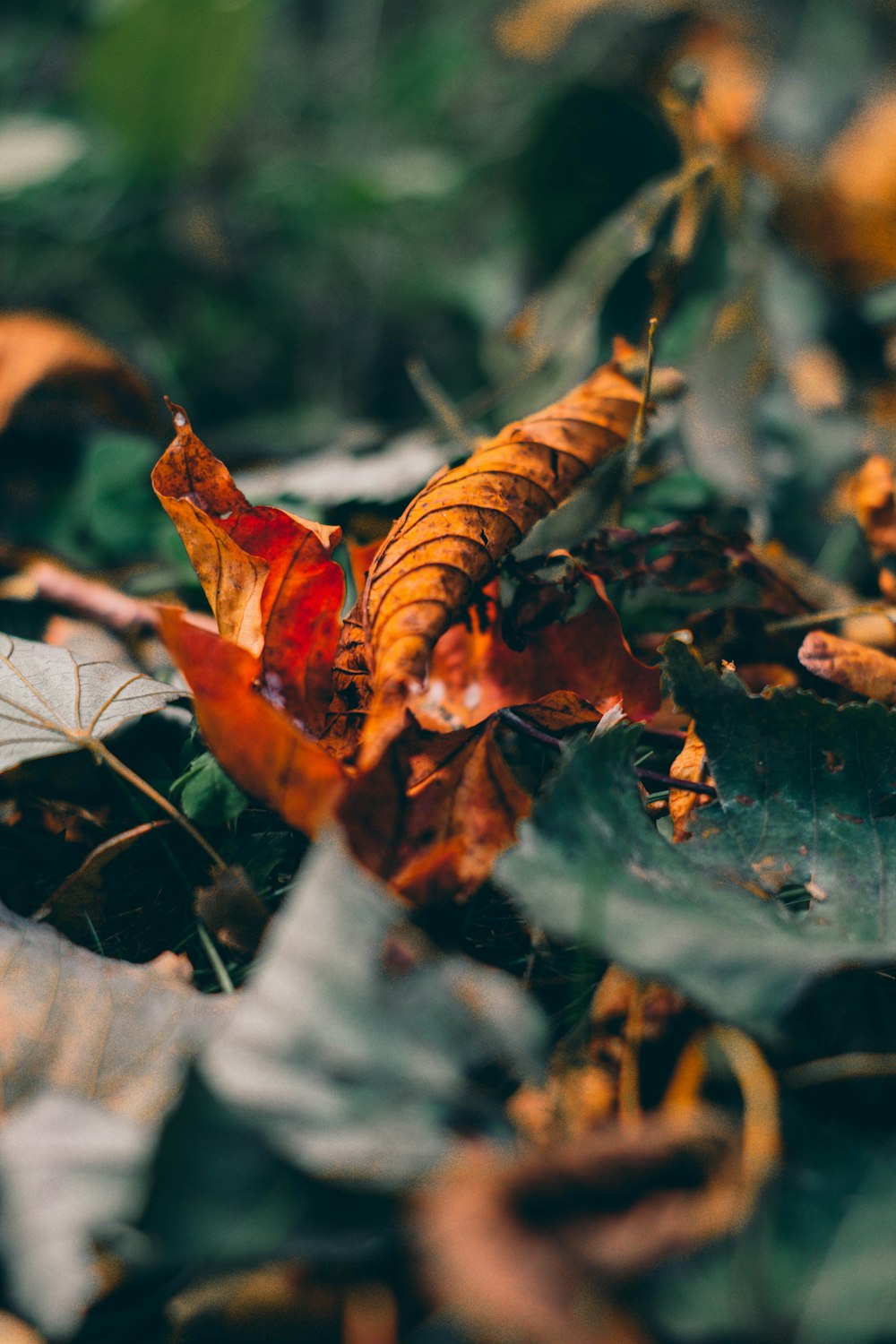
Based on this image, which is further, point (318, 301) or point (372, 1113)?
point (318, 301)

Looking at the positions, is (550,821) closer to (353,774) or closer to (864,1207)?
(353,774)

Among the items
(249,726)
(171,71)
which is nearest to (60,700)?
(249,726)

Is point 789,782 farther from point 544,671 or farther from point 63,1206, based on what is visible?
point 63,1206

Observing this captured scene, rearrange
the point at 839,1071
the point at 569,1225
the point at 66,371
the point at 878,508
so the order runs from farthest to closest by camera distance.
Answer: the point at 66,371
the point at 878,508
the point at 839,1071
the point at 569,1225

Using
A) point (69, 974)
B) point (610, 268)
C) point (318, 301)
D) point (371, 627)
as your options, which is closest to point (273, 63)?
point (318, 301)

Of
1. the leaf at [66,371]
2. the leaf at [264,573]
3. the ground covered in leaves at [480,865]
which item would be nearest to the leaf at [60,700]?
the ground covered in leaves at [480,865]

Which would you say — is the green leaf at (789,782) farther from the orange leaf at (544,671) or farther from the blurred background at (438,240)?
the blurred background at (438,240)

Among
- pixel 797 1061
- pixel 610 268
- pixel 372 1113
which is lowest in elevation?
pixel 797 1061
